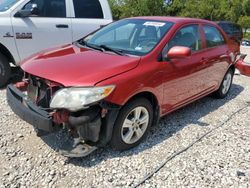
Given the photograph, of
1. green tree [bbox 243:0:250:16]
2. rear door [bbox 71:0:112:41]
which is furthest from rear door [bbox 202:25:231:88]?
green tree [bbox 243:0:250:16]

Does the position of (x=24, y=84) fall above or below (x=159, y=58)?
below

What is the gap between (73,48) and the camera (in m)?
4.15

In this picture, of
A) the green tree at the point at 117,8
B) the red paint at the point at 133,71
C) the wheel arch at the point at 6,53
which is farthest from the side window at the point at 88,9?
the green tree at the point at 117,8

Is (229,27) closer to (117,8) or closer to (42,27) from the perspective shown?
(42,27)

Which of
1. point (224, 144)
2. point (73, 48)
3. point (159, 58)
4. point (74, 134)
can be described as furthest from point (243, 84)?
point (74, 134)

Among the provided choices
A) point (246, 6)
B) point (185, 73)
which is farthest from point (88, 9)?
point (246, 6)

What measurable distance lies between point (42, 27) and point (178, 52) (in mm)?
3267

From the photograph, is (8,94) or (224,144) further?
(224,144)

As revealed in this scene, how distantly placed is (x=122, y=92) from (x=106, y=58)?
22.6 inches

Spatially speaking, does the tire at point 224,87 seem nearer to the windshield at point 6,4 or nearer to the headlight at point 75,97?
the headlight at point 75,97

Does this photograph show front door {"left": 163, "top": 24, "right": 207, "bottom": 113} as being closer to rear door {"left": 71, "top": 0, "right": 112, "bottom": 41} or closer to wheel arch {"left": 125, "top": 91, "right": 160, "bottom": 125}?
wheel arch {"left": 125, "top": 91, "right": 160, "bottom": 125}

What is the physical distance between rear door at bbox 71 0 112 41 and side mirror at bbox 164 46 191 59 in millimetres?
3026

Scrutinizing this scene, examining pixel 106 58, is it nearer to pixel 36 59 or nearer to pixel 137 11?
pixel 36 59

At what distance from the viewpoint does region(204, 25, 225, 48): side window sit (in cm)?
502
